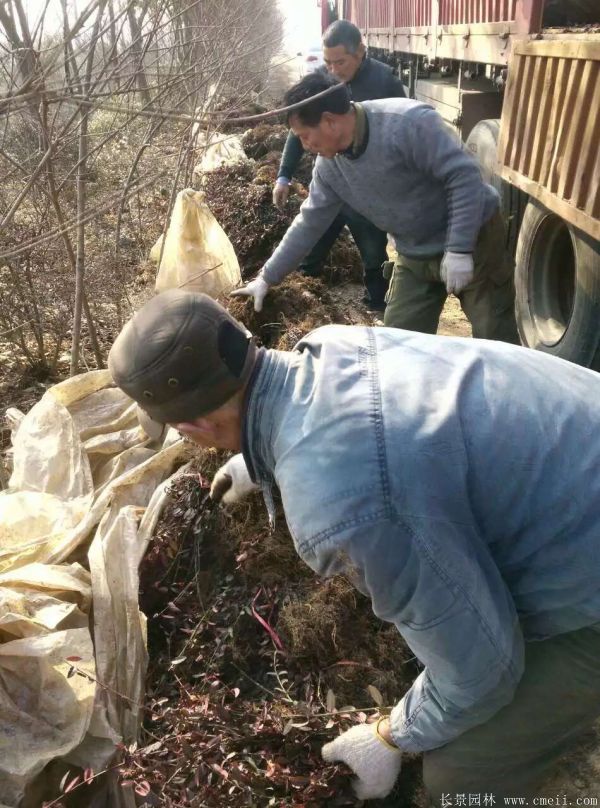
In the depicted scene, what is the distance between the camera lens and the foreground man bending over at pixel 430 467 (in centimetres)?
122

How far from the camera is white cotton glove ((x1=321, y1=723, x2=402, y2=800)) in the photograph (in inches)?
67.6

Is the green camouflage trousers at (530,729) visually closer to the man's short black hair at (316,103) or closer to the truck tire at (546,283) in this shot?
the man's short black hair at (316,103)

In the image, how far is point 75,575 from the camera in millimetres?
2334

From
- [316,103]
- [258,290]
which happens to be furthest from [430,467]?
[258,290]

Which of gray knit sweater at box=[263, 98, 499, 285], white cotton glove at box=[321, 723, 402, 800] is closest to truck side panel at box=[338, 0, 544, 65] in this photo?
gray knit sweater at box=[263, 98, 499, 285]

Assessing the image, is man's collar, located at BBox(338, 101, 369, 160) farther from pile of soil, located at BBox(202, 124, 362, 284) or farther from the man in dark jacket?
pile of soil, located at BBox(202, 124, 362, 284)

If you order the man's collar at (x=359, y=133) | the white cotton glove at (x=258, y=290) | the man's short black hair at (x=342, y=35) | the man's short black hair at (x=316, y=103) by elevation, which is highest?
the man's short black hair at (x=342, y=35)

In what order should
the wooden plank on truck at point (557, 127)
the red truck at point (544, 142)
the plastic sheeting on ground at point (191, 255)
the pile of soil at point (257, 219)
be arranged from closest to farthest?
the wooden plank on truck at point (557, 127) < the red truck at point (544, 142) < the plastic sheeting on ground at point (191, 255) < the pile of soil at point (257, 219)

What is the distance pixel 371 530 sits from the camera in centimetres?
121

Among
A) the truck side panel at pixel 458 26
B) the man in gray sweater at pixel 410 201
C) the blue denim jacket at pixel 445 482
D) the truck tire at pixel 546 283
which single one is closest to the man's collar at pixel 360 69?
the truck side panel at pixel 458 26

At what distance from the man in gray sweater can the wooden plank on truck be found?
44cm

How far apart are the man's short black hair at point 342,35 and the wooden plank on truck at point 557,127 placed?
112 cm

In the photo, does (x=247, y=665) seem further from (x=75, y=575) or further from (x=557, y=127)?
(x=557, y=127)

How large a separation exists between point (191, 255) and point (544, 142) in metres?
2.09
